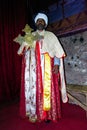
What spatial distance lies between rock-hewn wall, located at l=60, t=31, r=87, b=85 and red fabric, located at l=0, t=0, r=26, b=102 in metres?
1.21

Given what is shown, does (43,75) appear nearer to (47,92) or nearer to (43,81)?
(43,81)

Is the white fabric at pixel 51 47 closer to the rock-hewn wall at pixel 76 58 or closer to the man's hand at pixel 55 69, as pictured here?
the man's hand at pixel 55 69

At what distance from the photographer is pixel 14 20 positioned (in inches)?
171

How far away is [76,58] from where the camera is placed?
3.42 m

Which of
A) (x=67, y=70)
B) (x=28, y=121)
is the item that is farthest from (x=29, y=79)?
(x=67, y=70)

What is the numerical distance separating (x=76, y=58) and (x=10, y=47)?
1548 millimetres

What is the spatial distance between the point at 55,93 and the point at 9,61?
194cm

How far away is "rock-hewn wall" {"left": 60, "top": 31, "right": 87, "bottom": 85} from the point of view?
10.9ft

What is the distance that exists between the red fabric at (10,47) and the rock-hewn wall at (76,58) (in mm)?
1210

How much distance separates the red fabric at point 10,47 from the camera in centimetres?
415

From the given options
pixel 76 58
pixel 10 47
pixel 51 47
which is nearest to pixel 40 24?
pixel 51 47

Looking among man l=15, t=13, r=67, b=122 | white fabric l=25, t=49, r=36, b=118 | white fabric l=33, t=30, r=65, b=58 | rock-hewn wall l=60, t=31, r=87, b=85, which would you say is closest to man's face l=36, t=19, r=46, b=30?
man l=15, t=13, r=67, b=122

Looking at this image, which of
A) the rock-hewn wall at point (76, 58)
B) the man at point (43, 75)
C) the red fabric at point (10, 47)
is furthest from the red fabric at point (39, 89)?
the red fabric at point (10, 47)

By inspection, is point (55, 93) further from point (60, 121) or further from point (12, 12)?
point (12, 12)
